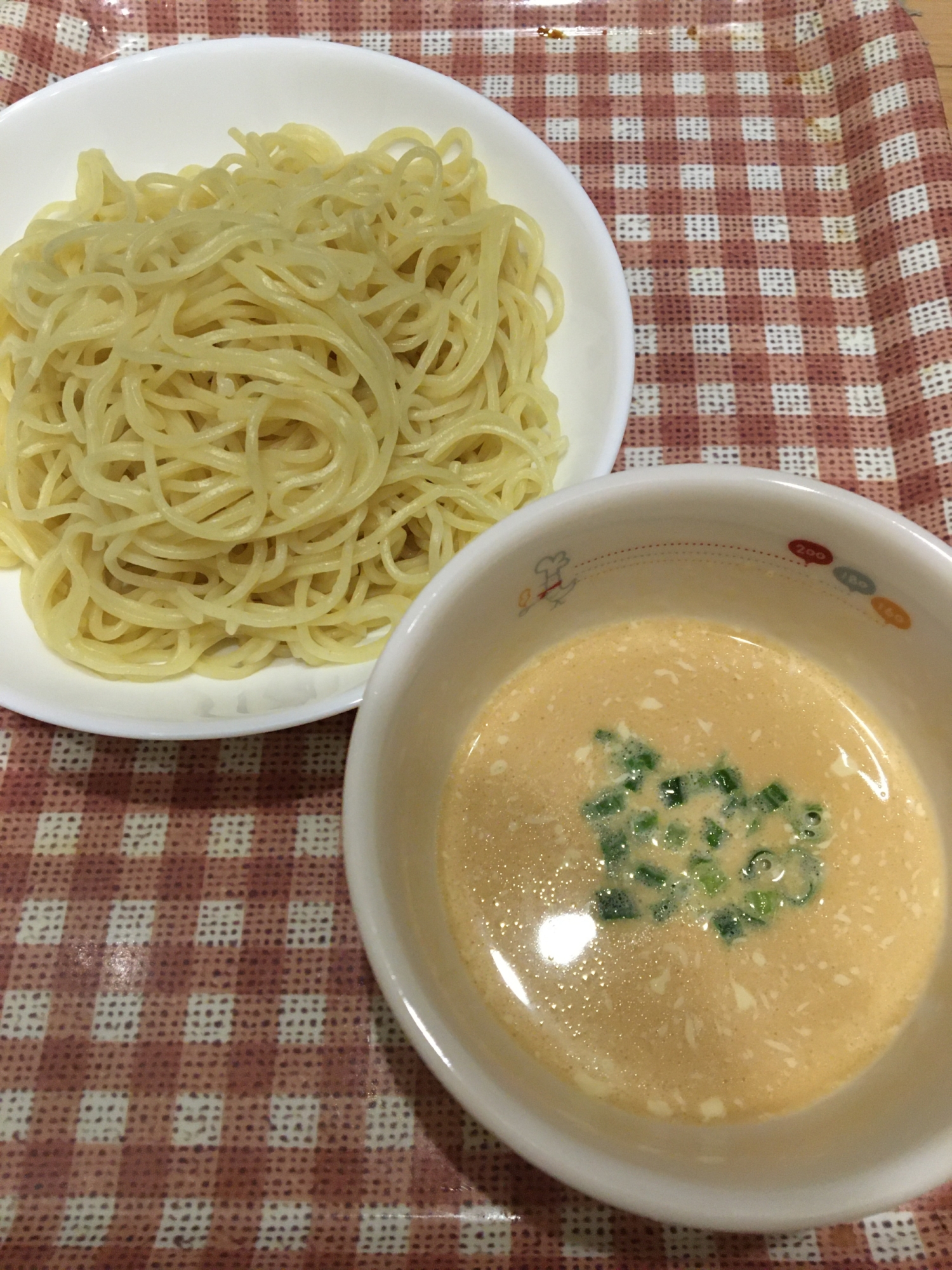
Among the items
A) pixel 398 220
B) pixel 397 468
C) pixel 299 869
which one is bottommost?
pixel 299 869

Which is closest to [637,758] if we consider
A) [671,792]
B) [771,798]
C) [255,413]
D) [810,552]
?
[671,792]

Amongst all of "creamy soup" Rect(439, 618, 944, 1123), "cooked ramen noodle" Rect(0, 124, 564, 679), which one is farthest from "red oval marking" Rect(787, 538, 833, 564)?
"cooked ramen noodle" Rect(0, 124, 564, 679)

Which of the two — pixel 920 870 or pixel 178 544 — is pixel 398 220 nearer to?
pixel 178 544

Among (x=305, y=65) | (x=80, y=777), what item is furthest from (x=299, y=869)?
(x=305, y=65)

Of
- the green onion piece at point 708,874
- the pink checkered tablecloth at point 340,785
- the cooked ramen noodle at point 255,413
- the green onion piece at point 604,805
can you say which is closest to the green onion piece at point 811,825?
the green onion piece at point 708,874

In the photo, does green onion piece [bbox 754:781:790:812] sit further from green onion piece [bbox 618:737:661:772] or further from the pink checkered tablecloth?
the pink checkered tablecloth

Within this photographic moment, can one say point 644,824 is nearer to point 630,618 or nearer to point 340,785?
point 630,618
